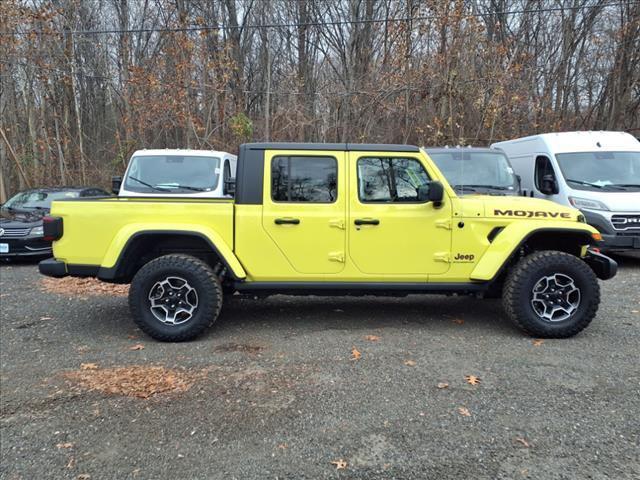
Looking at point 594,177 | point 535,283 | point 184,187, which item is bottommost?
point 535,283

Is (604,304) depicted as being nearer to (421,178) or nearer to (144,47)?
(421,178)

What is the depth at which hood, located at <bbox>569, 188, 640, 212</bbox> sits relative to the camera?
7.79 metres

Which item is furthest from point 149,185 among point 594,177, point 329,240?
point 594,177

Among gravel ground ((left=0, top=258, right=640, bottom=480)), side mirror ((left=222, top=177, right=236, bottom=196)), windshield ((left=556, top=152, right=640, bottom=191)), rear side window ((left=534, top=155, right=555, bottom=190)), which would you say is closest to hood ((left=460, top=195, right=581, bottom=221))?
gravel ground ((left=0, top=258, right=640, bottom=480))

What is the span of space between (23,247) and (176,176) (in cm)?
318

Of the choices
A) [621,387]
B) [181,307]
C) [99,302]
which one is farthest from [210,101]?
[621,387]

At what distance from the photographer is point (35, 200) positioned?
1029 centimetres

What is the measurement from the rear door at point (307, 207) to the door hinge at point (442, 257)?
0.90 meters

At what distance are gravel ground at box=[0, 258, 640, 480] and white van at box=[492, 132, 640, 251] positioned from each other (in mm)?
3153

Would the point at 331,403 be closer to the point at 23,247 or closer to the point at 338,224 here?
the point at 338,224

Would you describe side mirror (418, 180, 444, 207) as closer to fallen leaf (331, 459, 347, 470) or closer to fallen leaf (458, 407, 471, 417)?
fallen leaf (458, 407, 471, 417)

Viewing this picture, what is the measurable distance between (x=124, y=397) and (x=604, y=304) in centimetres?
548

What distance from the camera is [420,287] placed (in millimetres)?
4664

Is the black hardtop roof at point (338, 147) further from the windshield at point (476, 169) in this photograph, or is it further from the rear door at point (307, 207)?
the windshield at point (476, 169)
